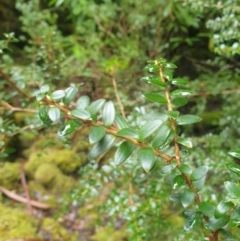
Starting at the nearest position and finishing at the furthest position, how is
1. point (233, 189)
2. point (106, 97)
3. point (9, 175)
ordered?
point (233, 189) → point (9, 175) → point (106, 97)

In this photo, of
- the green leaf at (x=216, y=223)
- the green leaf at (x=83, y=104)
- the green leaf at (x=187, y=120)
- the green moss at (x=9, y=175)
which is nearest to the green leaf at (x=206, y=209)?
the green leaf at (x=216, y=223)

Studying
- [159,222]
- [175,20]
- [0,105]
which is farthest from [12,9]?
[159,222]

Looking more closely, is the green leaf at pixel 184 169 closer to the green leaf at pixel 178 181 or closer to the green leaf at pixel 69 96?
the green leaf at pixel 178 181

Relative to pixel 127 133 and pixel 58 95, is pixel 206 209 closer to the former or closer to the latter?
pixel 127 133

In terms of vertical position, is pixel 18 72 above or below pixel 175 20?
above

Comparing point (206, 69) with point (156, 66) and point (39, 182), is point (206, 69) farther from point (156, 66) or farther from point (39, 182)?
point (156, 66)

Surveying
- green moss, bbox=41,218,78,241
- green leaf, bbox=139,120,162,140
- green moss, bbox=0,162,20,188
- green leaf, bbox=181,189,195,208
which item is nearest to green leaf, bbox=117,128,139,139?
green leaf, bbox=139,120,162,140

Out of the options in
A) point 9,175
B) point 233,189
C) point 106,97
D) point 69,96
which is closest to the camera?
point 233,189

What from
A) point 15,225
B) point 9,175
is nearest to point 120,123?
point 15,225
